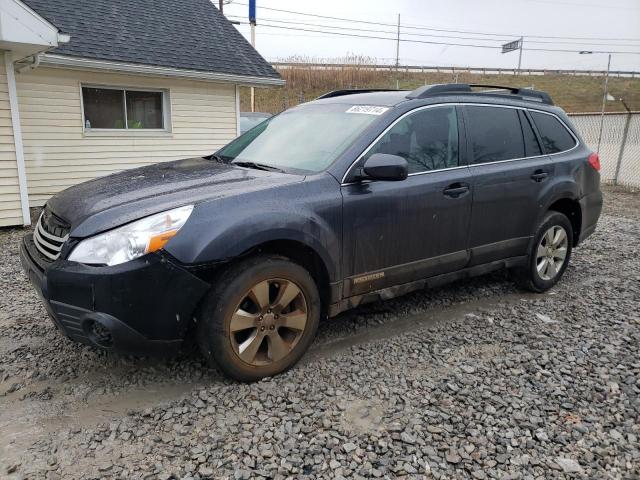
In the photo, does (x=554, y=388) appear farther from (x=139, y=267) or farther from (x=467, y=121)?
(x=139, y=267)

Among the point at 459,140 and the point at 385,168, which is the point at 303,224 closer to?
the point at 385,168

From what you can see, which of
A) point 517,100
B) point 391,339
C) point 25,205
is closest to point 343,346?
point 391,339

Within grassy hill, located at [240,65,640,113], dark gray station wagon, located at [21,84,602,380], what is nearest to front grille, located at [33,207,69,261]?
dark gray station wagon, located at [21,84,602,380]

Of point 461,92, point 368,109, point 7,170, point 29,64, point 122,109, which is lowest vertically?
point 7,170

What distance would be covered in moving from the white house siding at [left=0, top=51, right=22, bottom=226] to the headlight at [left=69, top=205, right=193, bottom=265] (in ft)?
19.9

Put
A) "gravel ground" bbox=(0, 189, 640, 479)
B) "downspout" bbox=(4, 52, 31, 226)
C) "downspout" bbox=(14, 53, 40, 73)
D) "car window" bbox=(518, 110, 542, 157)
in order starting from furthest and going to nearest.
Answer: "downspout" bbox=(14, 53, 40, 73) < "downspout" bbox=(4, 52, 31, 226) < "car window" bbox=(518, 110, 542, 157) < "gravel ground" bbox=(0, 189, 640, 479)

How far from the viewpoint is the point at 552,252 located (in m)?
4.76

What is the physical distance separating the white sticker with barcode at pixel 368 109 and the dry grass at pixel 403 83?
21.3m

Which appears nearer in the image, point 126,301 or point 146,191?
point 126,301

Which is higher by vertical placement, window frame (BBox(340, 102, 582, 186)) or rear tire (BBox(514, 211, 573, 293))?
window frame (BBox(340, 102, 582, 186))

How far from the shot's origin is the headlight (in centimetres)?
259

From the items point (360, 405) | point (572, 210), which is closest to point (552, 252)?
point (572, 210)

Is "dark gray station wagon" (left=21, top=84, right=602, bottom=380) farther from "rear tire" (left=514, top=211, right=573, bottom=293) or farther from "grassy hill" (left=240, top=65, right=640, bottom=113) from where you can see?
"grassy hill" (left=240, top=65, right=640, bottom=113)

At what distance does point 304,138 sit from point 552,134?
249cm
